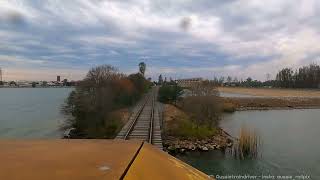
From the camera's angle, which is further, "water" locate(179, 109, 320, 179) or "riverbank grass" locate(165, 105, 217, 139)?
"riverbank grass" locate(165, 105, 217, 139)

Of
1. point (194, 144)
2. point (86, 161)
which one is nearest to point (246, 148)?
point (194, 144)

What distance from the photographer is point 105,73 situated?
183ft

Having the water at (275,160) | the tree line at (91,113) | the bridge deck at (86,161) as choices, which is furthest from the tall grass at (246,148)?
the bridge deck at (86,161)

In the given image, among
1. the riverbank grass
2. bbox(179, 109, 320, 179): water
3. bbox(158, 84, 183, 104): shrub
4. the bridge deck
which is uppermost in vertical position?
the bridge deck

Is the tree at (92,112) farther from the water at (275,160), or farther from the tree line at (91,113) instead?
the water at (275,160)

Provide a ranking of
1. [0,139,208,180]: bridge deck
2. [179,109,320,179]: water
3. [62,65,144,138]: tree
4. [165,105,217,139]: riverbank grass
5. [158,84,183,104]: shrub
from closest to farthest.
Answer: [0,139,208,180]: bridge deck, [179,109,320,179]: water, [165,105,217,139]: riverbank grass, [62,65,144,138]: tree, [158,84,183,104]: shrub

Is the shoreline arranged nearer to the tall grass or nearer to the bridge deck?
the tall grass

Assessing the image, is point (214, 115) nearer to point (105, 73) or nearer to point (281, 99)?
point (105, 73)

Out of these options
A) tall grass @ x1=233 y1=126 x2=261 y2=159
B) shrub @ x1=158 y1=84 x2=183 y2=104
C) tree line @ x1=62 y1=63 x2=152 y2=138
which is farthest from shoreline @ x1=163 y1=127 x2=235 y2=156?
shrub @ x1=158 y1=84 x2=183 y2=104

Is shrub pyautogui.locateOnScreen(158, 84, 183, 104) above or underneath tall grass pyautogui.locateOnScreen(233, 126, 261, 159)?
above

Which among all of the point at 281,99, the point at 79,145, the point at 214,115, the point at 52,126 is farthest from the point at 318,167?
the point at 281,99

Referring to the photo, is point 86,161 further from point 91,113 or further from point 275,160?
point 91,113

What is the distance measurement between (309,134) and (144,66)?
94.0 meters

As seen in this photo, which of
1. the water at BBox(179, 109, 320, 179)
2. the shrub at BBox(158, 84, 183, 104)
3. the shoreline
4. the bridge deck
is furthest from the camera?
the shrub at BBox(158, 84, 183, 104)
